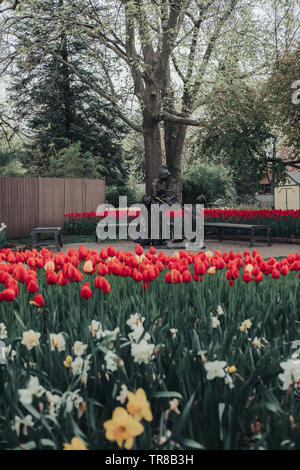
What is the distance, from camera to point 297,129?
47.9 ft

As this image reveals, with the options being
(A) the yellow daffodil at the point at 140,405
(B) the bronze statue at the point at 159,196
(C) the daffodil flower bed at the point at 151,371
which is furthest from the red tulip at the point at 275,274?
(B) the bronze statue at the point at 159,196

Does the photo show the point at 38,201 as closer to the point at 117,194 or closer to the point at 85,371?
the point at 117,194

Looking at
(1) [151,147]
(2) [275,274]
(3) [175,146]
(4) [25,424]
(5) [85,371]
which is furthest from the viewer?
(3) [175,146]

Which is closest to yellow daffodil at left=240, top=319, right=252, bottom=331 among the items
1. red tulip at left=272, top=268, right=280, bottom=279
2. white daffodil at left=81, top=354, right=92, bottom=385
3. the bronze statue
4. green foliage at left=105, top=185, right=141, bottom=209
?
white daffodil at left=81, top=354, right=92, bottom=385

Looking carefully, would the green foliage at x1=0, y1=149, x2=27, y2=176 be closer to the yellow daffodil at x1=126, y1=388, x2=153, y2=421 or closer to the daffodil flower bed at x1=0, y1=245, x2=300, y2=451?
the daffodil flower bed at x1=0, y1=245, x2=300, y2=451

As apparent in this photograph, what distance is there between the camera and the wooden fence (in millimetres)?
17344

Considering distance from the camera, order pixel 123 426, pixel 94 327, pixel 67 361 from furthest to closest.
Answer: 1. pixel 94 327
2. pixel 67 361
3. pixel 123 426

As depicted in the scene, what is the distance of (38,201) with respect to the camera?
18.3 metres

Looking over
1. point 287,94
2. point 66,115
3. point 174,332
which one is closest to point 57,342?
point 174,332

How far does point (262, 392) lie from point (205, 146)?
1489 centimetres

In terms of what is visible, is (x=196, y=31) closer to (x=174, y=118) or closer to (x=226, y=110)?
(x=174, y=118)

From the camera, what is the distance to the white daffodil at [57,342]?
→ 2201mm

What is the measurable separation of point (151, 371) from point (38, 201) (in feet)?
55.1

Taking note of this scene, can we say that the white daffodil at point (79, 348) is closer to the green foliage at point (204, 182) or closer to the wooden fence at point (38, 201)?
the wooden fence at point (38, 201)
